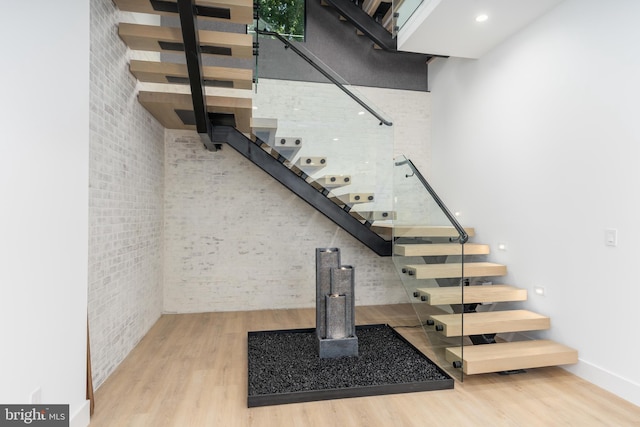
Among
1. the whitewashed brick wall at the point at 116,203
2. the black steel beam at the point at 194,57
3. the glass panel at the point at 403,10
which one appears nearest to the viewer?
the black steel beam at the point at 194,57

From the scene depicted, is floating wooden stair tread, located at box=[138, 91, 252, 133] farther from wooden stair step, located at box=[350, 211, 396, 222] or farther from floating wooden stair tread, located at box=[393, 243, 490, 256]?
floating wooden stair tread, located at box=[393, 243, 490, 256]

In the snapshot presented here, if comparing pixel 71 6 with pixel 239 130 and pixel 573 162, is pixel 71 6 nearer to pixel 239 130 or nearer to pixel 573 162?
pixel 239 130

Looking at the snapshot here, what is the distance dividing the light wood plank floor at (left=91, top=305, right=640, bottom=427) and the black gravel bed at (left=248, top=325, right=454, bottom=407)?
0.23 feet

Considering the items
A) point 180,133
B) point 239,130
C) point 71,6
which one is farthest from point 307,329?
point 71,6

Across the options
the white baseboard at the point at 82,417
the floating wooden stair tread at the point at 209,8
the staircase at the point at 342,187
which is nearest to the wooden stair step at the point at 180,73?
the staircase at the point at 342,187

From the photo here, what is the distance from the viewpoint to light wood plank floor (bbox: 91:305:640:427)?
2459 millimetres

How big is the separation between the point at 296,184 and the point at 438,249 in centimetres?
193

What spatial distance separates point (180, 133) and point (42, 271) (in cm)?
357

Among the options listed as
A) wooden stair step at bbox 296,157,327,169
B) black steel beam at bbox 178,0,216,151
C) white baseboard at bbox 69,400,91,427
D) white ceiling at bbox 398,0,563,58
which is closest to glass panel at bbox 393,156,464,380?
wooden stair step at bbox 296,157,327,169

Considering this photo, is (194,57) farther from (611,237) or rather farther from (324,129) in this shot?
(611,237)

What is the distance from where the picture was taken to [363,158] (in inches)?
171

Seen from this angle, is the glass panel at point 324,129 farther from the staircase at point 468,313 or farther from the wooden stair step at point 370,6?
the wooden stair step at point 370,6

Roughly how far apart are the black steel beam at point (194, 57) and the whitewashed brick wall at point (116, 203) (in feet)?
2.18

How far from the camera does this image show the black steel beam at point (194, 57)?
269cm
